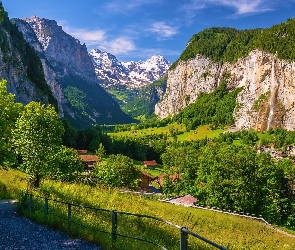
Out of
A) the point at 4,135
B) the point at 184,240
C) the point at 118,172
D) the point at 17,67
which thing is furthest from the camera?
the point at 17,67

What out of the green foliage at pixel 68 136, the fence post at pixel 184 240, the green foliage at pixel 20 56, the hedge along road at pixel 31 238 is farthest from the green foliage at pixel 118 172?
the green foliage at pixel 20 56

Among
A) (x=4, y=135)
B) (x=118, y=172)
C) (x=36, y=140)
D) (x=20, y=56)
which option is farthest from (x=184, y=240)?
(x=20, y=56)

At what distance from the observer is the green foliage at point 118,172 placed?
68.3m

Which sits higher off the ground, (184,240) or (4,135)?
(4,135)

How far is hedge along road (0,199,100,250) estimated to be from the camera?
1098 cm

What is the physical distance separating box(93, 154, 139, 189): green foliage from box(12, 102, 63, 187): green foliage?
41584mm

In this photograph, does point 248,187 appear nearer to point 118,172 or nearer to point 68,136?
point 118,172

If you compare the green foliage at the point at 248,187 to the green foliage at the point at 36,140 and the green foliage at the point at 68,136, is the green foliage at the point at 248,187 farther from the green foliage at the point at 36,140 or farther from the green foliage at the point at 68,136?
the green foliage at the point at 68,136

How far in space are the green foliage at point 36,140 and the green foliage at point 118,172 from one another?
4158 centimetres

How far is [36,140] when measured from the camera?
25359 millimetres

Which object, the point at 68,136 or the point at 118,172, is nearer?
the point at 118,172

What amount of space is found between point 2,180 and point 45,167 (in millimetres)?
3405

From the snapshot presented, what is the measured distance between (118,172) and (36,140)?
48.3 meters

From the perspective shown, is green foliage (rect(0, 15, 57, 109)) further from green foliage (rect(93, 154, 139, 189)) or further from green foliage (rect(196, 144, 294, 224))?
green foliage (rect(196, 144, 294, 224))
